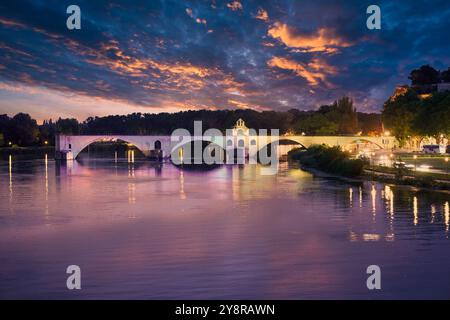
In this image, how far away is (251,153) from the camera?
13950 centimetres

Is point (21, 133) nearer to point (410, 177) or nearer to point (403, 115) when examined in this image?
point (403, 115)

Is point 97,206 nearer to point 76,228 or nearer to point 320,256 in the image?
point 76,228

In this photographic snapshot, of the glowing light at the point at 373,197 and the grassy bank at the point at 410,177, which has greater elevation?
the grassy bank at the point at 410,177

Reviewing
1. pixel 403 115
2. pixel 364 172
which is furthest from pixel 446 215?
pixel 403 115

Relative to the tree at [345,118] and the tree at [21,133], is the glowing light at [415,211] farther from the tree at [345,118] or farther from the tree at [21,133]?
the tree at [21,133]

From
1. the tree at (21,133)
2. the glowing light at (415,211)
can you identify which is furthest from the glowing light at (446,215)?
the tree at (21,133)

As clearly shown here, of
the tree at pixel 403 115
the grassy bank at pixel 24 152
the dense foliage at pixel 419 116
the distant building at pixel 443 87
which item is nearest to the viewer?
the dense foliage at pixel 419 116

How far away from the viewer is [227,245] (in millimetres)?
24156

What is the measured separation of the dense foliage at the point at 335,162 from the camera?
63.2 m

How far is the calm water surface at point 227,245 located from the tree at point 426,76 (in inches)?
3626

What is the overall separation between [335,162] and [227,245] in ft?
171

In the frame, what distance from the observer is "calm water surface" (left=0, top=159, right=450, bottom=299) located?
56.1ft

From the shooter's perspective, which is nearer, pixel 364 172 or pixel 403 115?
pixel 364 172

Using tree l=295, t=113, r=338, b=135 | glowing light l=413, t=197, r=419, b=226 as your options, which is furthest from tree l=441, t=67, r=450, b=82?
glowing light l=413, t=197, r=419, b=226
